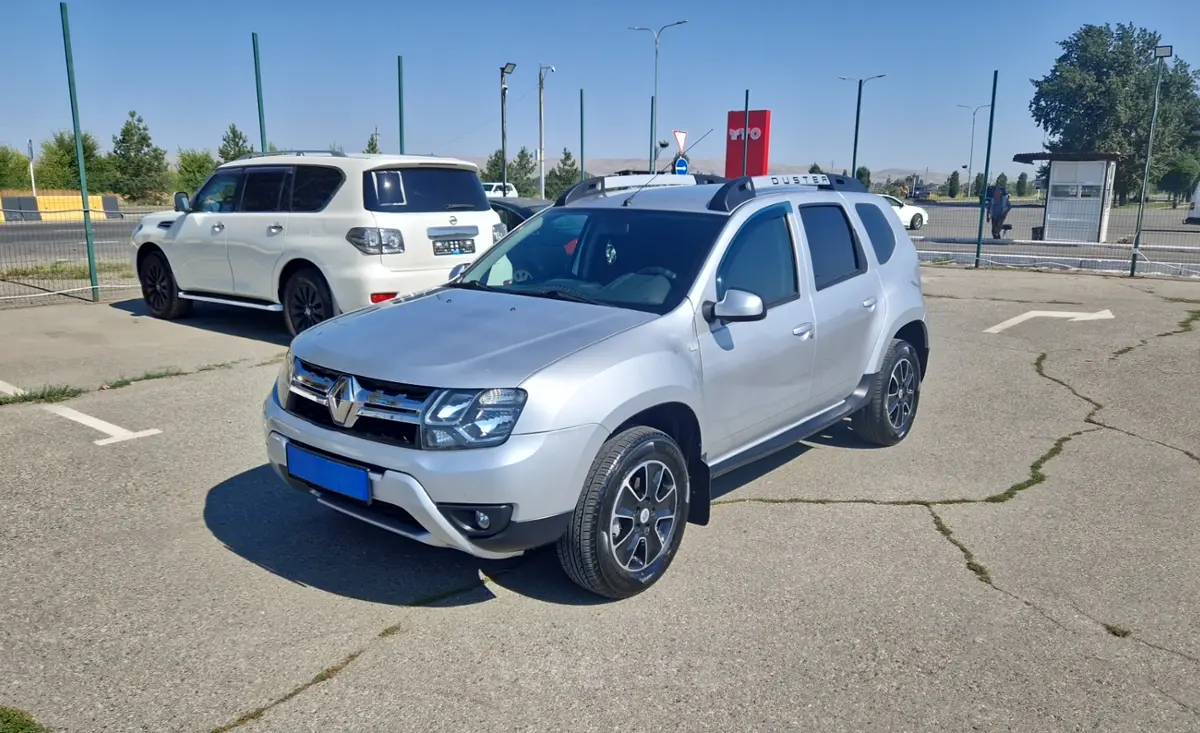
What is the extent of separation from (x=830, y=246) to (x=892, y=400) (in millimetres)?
1293

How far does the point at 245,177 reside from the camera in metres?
9.53

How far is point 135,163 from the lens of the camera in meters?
44.6

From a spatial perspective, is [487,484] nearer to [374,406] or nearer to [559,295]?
[374,406]

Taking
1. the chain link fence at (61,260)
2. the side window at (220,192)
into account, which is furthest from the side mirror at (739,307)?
the chain link fence at (61,260)

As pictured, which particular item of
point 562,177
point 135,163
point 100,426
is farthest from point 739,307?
point 135,163

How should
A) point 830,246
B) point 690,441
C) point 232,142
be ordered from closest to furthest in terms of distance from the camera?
point 690,441, point 830,246, point 232,142

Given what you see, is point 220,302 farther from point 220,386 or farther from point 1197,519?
point 1197,519

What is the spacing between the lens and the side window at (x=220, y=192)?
962 centimetres

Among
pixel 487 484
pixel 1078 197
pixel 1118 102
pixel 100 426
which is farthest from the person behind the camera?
pixel 1118 102

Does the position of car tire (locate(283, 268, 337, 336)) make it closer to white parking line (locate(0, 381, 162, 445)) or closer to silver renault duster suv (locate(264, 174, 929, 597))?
white parking line (locate(0, 381, 162, 445))

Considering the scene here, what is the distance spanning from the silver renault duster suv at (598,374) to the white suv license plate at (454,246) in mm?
3516

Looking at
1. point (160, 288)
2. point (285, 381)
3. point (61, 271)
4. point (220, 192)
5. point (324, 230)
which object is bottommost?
point (61, 271)

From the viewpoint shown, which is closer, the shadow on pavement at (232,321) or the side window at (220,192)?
the side window at (220,192)

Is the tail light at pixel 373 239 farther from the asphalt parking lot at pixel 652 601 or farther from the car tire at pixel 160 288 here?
the car tire at pixel 160 288
